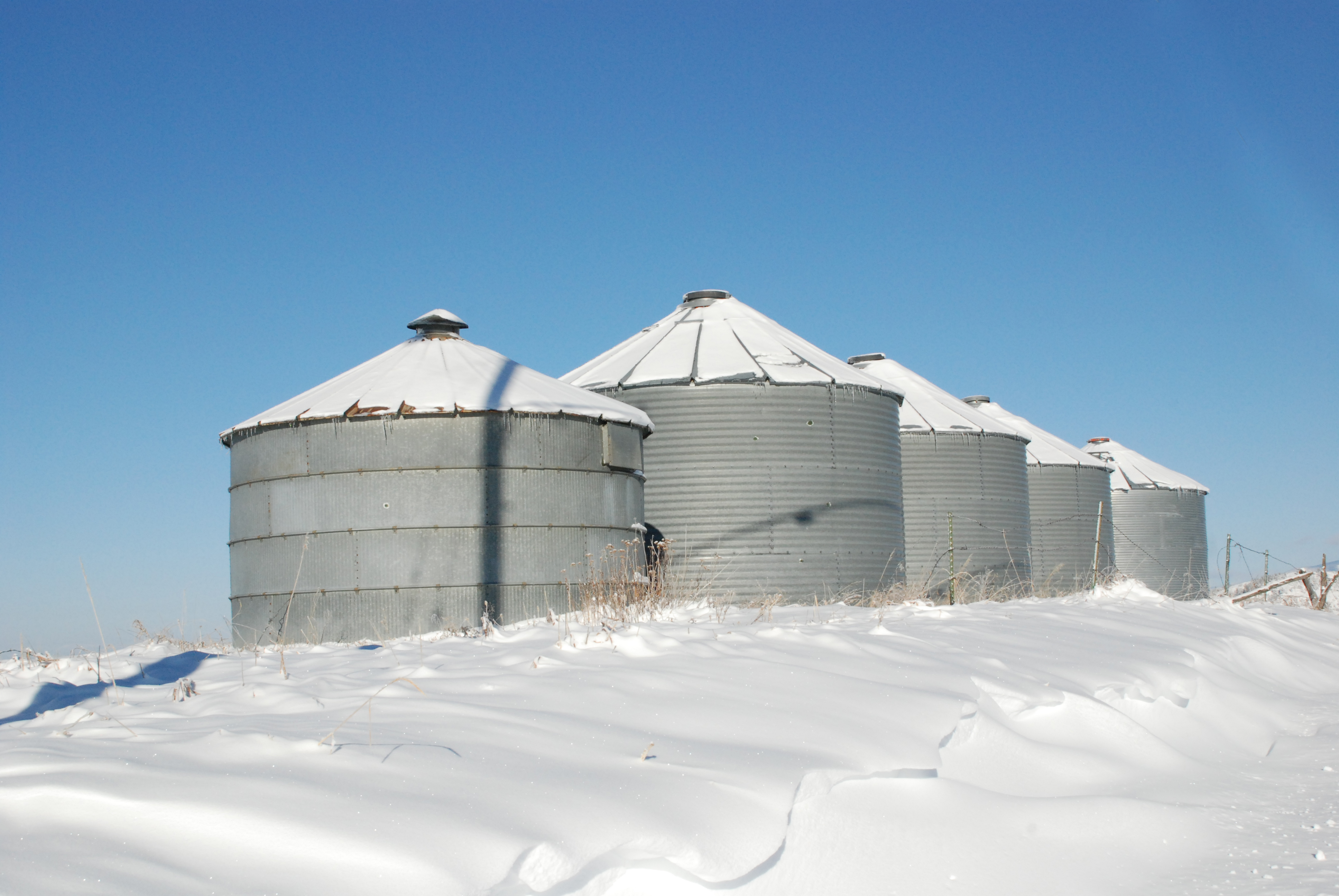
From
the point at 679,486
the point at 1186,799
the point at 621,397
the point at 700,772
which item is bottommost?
the point at 1186,799

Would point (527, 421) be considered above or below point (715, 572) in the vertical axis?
above

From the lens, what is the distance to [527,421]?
1391 cm

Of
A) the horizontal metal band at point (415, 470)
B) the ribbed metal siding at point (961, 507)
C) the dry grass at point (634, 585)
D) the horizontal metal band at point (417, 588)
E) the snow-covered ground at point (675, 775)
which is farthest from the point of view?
the ribbed metal siding at point (961, 507)

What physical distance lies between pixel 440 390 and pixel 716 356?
19.4ft

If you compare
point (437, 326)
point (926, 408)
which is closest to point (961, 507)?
point (926, 408)

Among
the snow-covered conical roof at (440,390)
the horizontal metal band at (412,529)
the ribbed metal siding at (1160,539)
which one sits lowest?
the ribbed metal siding at (1160,539)

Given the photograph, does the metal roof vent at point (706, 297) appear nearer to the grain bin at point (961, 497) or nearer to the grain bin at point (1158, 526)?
the grain bin at point (961, 497)

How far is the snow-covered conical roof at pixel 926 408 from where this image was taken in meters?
22.7

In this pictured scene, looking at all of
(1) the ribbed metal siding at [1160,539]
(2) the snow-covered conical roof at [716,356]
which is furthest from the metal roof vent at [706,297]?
(1) the ribbed metal siding at [1160,539]

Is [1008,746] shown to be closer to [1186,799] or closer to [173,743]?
[1186,799]

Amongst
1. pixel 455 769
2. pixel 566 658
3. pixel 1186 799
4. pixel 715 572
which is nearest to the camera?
pixel 455 769

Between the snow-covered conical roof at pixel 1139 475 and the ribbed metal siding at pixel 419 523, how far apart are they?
2283cm

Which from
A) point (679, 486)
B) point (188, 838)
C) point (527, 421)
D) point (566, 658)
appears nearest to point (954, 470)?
point (679, 486)

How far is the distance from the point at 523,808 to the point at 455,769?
0.43 m
